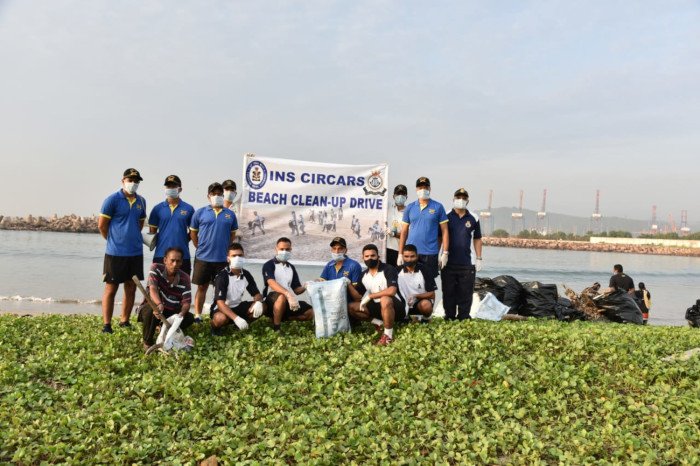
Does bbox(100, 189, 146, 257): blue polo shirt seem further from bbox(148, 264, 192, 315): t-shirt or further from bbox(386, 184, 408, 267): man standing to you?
bbox(386, 184, 408, 267): man standing

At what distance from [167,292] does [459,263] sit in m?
4.67

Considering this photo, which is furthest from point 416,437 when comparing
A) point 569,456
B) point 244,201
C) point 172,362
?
point 244,201

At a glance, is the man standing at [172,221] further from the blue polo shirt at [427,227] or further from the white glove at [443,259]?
the white glove at [443,259]

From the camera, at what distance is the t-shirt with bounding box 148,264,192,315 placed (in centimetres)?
707

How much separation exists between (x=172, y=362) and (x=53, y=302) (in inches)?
510

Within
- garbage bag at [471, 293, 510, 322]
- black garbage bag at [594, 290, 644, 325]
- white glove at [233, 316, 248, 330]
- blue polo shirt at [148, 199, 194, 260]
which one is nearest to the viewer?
white glove at [233, 316, 248, 330]

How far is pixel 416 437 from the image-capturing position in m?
5.06

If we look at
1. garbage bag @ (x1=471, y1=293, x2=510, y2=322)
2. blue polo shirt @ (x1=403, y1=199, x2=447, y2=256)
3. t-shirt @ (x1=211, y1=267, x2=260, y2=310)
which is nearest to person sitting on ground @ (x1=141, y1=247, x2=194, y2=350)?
t-shirt @ (x1=211, y1=267, x2=260, y2=310)

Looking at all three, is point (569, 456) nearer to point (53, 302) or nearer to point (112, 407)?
point (112, 407)

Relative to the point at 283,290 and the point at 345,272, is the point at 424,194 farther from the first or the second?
the point at 283,290

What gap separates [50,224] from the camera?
8181 centimetres

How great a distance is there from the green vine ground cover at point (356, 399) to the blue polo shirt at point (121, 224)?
4.35ft

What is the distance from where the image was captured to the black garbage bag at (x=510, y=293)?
1191cm

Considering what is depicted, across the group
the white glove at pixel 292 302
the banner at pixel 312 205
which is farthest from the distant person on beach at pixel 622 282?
the white glove at pixel 292 302
